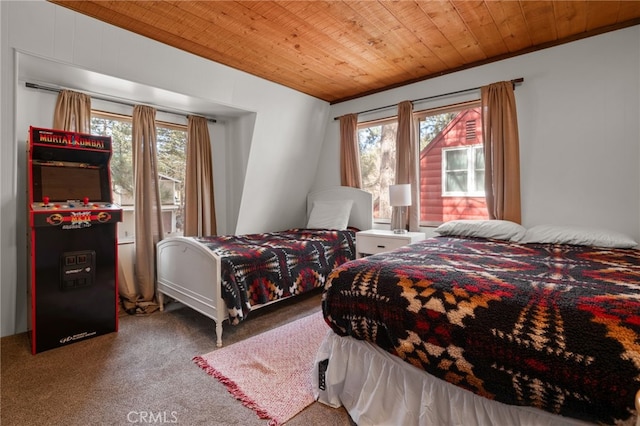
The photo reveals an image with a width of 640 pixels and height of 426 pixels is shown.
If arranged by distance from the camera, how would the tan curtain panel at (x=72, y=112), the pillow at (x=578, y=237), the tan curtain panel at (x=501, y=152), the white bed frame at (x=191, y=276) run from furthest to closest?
the tan curtain panel at (x=501, y=152)
the tan curtain panel at (x=72, y=112)
the white bed frame at (x=191, y=276)
the pillow at (x=578, y=237)

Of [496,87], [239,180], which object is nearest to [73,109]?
[239,180]

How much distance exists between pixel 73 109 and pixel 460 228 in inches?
142

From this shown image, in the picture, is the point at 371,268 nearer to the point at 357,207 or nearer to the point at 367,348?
the point at 367,348

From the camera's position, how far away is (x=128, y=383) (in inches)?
72.4

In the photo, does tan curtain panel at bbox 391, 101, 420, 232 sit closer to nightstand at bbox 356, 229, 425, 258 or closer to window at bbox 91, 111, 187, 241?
nightstand at bbox 356, 229, 425, 258

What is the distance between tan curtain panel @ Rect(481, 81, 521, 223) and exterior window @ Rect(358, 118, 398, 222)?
1.09m

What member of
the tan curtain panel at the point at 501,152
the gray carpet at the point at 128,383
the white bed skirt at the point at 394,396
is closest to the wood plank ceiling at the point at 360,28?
the tan curtain panel at the point at 501,152

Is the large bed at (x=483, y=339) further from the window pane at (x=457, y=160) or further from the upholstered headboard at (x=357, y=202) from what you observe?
the upholstered headboard at (x=357, y=202)

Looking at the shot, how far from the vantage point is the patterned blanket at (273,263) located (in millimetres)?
2330

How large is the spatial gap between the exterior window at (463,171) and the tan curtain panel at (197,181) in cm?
278

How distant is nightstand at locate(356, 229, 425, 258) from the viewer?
3.09 m

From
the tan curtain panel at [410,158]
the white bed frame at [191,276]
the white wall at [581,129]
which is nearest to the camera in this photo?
the white bed frame at [191,276]

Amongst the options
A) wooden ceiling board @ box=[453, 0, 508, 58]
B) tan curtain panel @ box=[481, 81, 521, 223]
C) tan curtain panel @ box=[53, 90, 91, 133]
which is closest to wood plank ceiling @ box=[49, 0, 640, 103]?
wooden ceiling board @ box=[453, 0, 508, 58]

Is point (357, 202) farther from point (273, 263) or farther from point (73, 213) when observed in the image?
point (73, 213)
